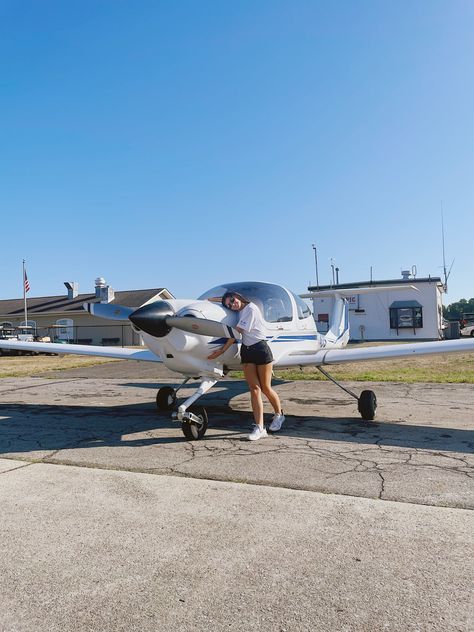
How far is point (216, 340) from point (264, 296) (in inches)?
54.5

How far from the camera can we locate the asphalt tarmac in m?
2.16

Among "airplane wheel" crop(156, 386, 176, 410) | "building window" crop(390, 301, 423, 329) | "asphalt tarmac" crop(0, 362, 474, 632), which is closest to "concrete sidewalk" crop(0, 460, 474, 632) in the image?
"asphalt tarmac" crop(0, 362, 474, 632)

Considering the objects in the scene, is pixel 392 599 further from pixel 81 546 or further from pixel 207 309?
pixel 207 309

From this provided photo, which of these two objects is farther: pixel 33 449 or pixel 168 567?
pixel 33 449

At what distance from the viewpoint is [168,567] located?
102 inches

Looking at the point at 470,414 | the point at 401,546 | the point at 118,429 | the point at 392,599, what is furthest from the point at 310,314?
the point at 392,599

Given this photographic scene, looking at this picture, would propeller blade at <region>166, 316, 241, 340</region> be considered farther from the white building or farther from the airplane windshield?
the white building

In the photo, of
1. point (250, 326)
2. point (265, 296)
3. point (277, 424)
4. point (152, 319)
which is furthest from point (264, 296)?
point (152, 319)

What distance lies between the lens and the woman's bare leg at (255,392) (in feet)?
18.9

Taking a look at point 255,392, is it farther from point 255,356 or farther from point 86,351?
point 86,351

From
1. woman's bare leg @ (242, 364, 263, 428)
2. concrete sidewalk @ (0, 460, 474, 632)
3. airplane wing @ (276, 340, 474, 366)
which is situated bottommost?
concrete sidewalk @ (0, 460, 474, 632)

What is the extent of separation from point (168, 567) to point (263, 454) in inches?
99.1

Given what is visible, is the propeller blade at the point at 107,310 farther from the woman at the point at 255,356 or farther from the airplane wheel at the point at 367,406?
the airplane wheel at the point at 367,406

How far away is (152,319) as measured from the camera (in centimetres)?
547
